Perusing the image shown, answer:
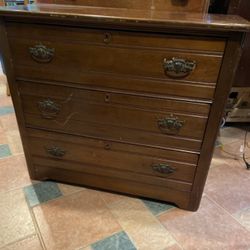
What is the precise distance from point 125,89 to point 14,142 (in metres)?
1.14

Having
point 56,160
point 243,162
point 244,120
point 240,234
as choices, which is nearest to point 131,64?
point 56,160

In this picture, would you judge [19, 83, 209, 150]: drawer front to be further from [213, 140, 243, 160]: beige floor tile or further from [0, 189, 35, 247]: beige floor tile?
[213, 140, 243, 160]: beige floor tile

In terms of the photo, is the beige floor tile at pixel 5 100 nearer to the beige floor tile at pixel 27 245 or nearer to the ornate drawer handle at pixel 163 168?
the beige floor tile at pixel 27 245

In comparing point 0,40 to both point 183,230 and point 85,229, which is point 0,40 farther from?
point 183,230

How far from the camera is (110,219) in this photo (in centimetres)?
118

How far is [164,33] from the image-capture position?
2.81ft

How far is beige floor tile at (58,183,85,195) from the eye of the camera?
132 centimetres

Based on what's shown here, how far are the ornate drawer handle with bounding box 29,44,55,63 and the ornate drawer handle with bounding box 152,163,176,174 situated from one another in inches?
26.8

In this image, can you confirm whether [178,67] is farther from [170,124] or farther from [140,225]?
[140,225]

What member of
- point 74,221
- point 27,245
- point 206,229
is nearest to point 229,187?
point 206,229

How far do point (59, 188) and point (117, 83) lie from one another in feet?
2.42

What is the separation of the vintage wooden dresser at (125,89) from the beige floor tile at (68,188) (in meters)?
0.14

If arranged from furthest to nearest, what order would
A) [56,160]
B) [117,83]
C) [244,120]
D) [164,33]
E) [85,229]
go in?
[244,120] < [56,160] < [85,229] < [117,83] < [164,33]

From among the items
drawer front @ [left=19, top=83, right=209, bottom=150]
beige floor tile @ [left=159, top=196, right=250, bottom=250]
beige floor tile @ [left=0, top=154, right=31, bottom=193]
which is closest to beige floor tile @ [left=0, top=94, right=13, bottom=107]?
beige floor tile @ [left=0, top=154, right=31, bottom=193]
